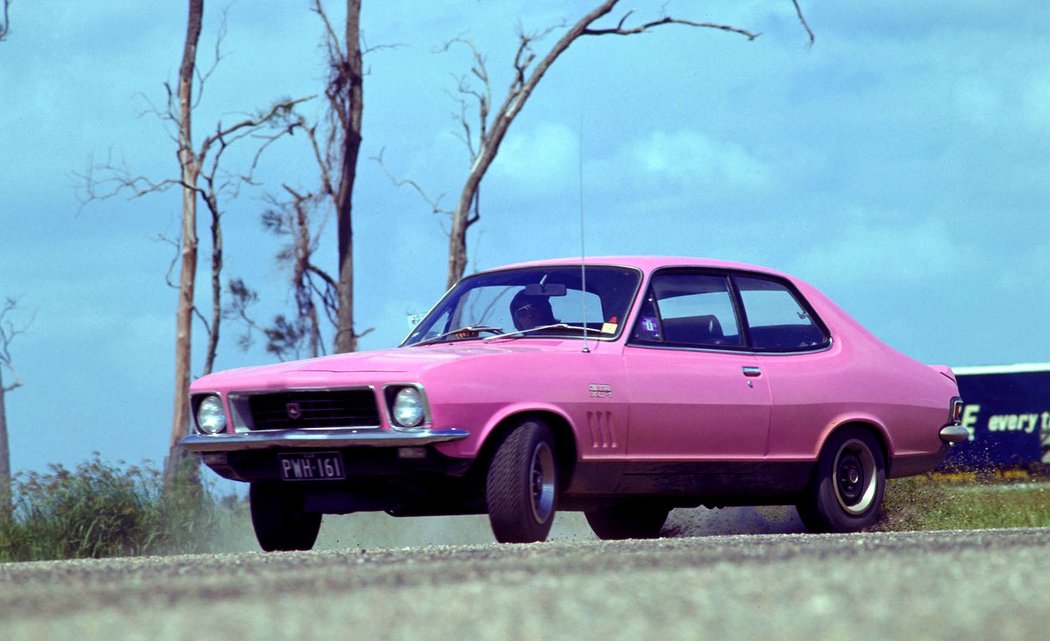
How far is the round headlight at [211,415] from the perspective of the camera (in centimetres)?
771

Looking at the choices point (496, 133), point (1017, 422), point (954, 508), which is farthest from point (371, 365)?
point (1017, 422)

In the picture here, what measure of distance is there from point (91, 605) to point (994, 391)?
29.2 metres

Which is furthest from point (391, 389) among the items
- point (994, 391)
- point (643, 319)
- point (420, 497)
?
point (994, 391)

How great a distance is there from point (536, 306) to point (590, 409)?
102 cm

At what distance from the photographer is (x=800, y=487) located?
8.80m

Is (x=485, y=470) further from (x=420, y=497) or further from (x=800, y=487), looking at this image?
(x=800, y=487)

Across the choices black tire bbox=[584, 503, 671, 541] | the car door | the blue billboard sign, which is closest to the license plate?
the car door

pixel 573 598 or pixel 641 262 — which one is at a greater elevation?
pixel 641 262

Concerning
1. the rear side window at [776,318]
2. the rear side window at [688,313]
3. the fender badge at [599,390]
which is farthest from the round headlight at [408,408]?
the rear side window at [776,318]

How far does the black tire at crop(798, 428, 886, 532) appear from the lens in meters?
8.84

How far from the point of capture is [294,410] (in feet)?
24.3

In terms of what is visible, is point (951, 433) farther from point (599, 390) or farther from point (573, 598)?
point (573, 598)

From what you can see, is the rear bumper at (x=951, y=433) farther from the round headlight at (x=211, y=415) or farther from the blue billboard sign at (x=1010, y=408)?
the blue billboard sign at (x=1010, y=408)

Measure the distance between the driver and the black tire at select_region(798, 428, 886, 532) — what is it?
1849 mm
